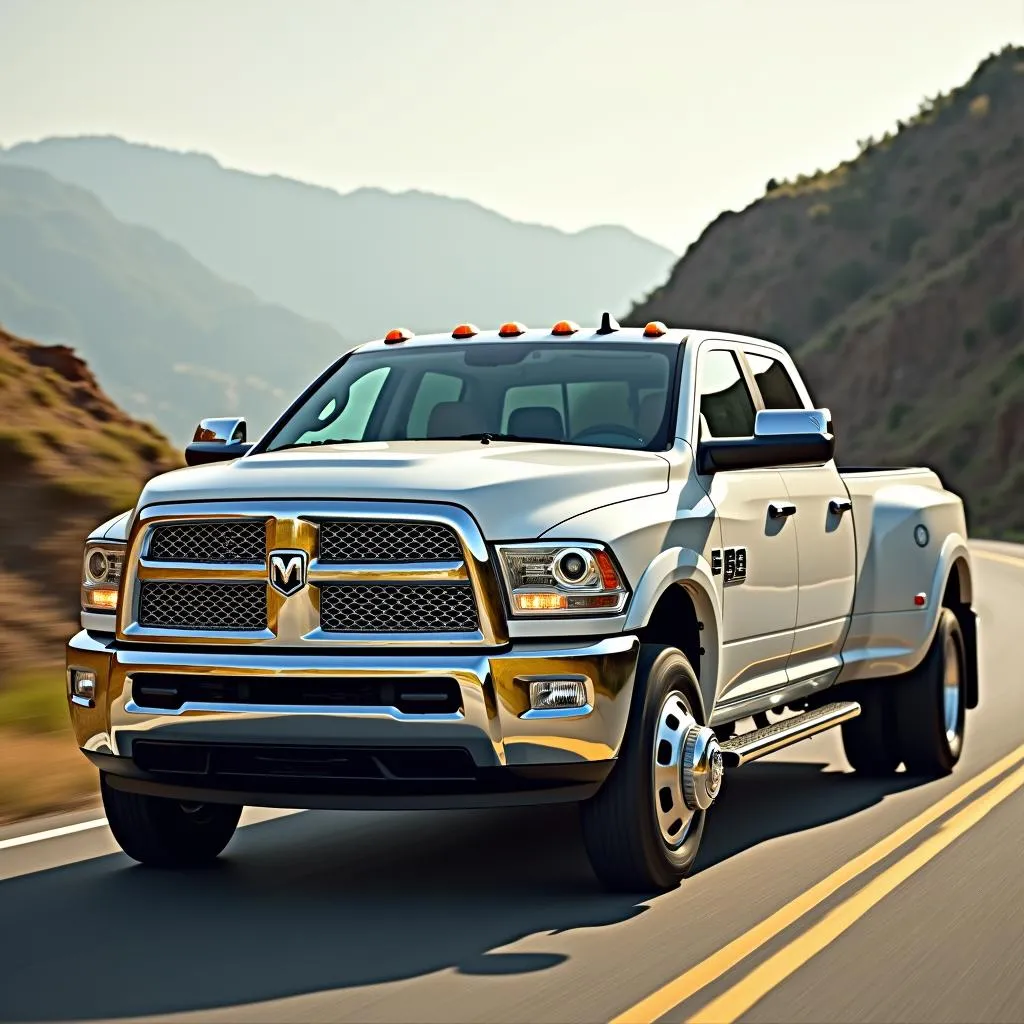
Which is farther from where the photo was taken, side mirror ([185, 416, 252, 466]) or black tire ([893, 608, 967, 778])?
black tire ([893, 608, 967, 778])

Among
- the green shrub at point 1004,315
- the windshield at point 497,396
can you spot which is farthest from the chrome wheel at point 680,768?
the green shrub at point 1004,315

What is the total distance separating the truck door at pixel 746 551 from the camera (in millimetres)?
7898

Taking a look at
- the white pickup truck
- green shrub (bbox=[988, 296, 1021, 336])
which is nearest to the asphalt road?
the white pickup truck

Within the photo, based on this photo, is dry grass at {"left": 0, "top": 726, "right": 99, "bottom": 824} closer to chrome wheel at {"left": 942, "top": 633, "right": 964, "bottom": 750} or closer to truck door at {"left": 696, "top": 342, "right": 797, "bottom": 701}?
truck door at {"left": 696, "top": 342, "right": 797, "bottom": 701}

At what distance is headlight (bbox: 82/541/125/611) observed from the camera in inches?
279

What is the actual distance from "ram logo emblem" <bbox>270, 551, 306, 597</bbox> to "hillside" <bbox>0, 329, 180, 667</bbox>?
743 cm

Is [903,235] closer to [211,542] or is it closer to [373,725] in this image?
[211,542]

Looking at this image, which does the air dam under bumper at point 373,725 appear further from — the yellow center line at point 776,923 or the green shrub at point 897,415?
the green shrub at point 897,415

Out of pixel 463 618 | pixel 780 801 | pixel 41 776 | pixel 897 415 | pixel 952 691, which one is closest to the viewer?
pixel 463 618

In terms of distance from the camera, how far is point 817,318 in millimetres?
83812

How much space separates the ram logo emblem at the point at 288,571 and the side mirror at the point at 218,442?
1.46 m

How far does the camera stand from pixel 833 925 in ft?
21.6

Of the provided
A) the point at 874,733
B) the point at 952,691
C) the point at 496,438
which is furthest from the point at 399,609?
the point at 952,691

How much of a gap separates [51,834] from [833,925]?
138 inches
